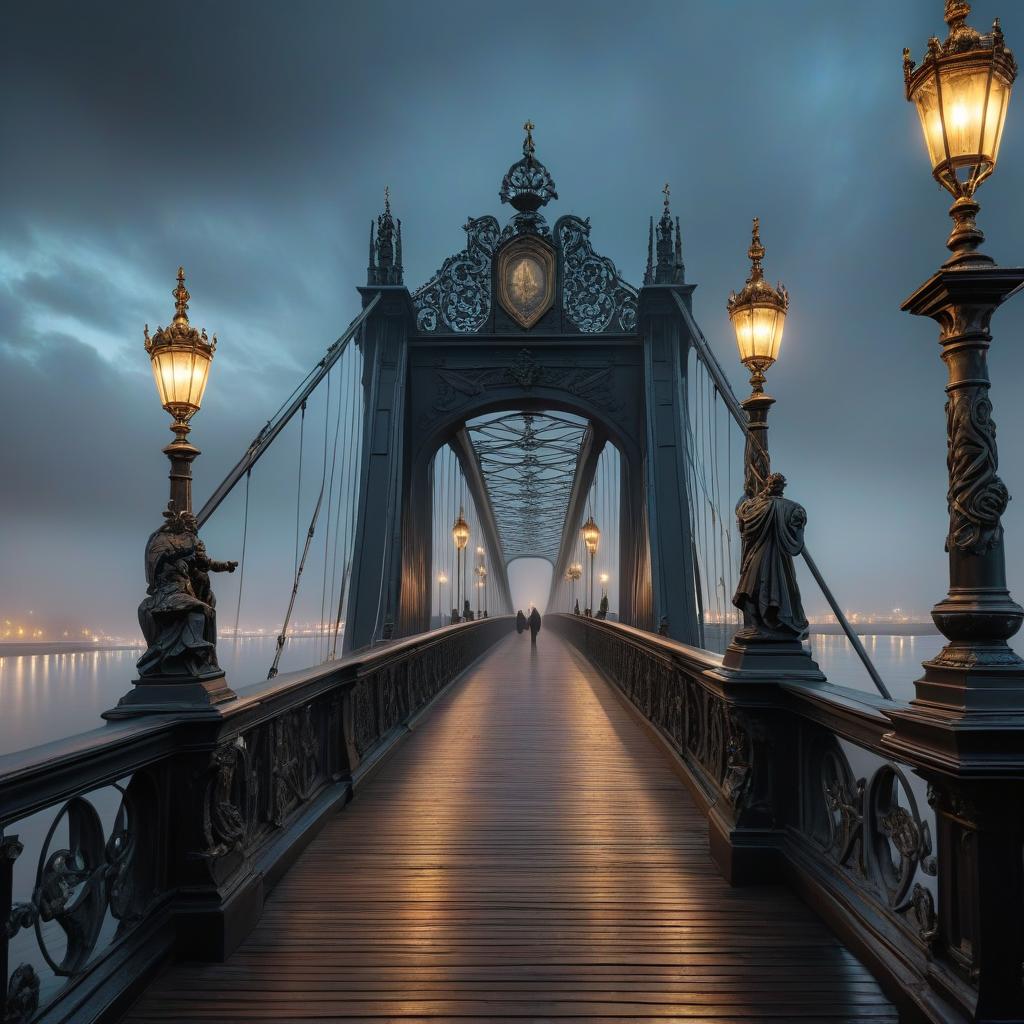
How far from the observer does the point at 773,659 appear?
13.5 ft

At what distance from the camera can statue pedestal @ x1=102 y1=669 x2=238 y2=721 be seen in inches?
125

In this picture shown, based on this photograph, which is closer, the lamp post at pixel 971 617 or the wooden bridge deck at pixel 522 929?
the lamp post at pixel 971 617

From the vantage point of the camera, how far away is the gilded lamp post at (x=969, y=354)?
2322 mm

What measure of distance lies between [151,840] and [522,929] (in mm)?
1546

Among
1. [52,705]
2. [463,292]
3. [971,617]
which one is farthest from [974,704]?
[52,705]

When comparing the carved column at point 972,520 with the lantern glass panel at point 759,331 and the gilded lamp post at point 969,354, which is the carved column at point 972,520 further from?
the lantern glass panel at point 759,331

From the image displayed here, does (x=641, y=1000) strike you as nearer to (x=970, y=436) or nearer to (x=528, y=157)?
(x=970, y=436)

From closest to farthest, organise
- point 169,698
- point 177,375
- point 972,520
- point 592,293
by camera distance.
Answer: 1. point 972,520
2. point 169,698
3. point 177,375
4. point 592,293

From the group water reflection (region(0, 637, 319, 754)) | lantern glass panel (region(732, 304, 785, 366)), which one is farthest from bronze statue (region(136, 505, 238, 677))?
water reflection (region(0, 637, 319, 754))

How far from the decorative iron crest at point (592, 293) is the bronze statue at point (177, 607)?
1096cm

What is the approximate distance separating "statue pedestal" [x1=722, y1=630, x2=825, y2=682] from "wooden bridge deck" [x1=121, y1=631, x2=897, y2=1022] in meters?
1.02

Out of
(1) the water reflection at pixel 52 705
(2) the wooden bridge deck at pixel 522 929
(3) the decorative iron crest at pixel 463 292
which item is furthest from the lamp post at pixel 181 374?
(3) the decorative iron crest at pixel 463 292

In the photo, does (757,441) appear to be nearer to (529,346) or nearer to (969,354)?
(969,354)

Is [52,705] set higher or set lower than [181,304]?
lower
